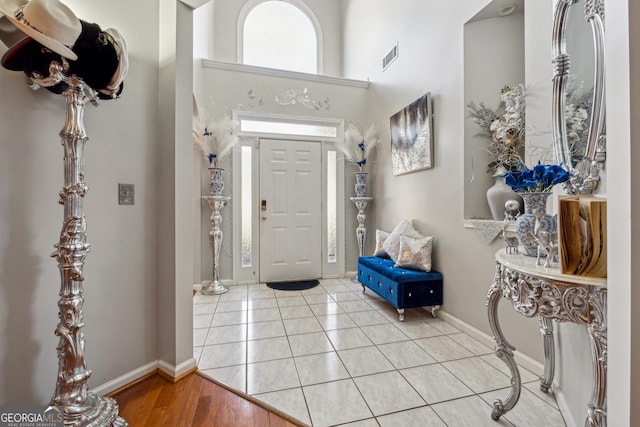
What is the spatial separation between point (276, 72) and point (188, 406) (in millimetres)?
3990

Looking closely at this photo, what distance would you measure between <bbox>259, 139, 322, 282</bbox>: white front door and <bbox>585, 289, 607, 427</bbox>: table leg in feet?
11.1

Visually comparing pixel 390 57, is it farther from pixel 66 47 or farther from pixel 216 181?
pixel 66 47

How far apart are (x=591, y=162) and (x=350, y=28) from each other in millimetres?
4754

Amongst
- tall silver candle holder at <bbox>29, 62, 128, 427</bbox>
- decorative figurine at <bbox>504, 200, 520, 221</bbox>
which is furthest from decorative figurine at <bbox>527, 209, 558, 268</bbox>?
tall silver candle holder at <bbox>29, 62, 128, 427</bbox>

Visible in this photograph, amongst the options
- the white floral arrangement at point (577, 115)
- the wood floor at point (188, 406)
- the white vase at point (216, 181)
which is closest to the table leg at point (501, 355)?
the white floral arrangement at point (577, 115)

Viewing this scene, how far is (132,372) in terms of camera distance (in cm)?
167

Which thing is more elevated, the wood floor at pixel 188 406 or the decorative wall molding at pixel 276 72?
the decorative wall molding at pixel 276 72

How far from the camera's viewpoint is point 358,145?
13.4 feet

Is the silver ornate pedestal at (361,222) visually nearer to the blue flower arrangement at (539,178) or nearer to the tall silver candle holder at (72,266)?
the blue flower arrangement at (539,178)

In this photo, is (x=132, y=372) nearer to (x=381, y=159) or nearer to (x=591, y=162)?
(x=591, y=162)

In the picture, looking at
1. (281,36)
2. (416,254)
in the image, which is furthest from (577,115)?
(281,36)

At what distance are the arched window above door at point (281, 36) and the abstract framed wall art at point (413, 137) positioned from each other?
8.40ft

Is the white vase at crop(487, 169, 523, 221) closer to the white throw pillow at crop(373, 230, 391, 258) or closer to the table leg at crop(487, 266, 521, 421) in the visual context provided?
Answer: the table leg at crop(487, 266, 521, 421)

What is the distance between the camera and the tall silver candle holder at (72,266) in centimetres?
118
